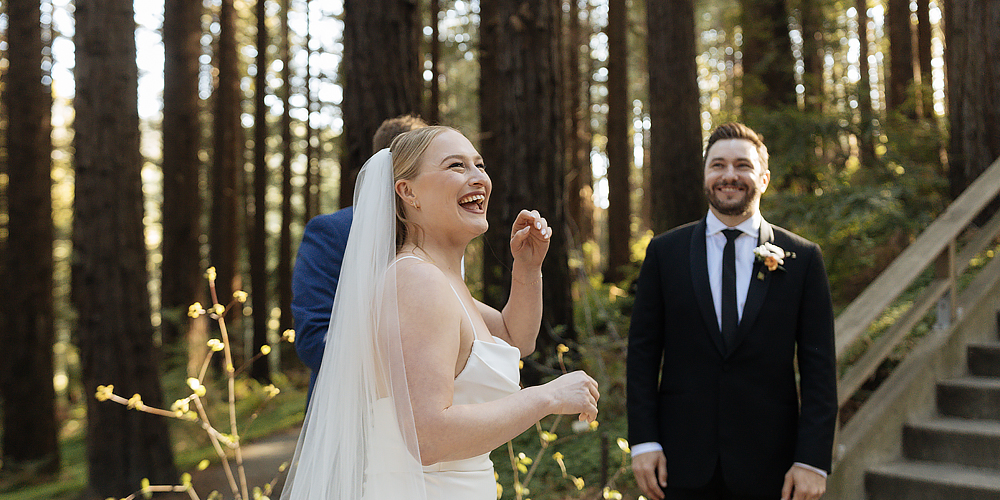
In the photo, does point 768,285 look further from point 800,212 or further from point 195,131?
point 195,131

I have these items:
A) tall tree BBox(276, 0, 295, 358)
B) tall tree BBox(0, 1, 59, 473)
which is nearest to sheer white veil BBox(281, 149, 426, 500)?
tall tree BBox(0, 1, 59, 473)

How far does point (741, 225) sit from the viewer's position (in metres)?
3.19

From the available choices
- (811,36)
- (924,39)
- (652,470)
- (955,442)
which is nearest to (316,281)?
(652,470)

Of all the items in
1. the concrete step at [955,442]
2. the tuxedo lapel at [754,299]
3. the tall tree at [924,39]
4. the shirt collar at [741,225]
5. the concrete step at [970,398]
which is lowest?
the concrete step at [955,442]

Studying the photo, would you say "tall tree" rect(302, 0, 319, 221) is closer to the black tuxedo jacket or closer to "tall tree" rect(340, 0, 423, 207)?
"tall tree" rect(340, 0, 423, 207)

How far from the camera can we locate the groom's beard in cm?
308

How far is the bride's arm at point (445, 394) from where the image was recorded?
168 centimetres

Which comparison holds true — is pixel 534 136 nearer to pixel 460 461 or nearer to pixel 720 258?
pixel 720 258

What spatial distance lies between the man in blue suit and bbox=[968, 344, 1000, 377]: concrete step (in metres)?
4.86

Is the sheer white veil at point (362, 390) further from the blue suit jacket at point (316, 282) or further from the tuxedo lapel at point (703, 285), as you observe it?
the tuxedo lapel at point (703, 285)

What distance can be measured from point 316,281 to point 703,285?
5.45ft

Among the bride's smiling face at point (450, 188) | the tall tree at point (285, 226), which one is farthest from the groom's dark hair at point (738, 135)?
the tall tree at point (285, 226)

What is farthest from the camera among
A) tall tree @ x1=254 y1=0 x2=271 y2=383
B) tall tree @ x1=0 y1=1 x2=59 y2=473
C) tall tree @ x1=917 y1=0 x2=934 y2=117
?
tall tree @ x1=254 y1=0 x2=271 y2=383

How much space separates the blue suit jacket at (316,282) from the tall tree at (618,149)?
11.2m
